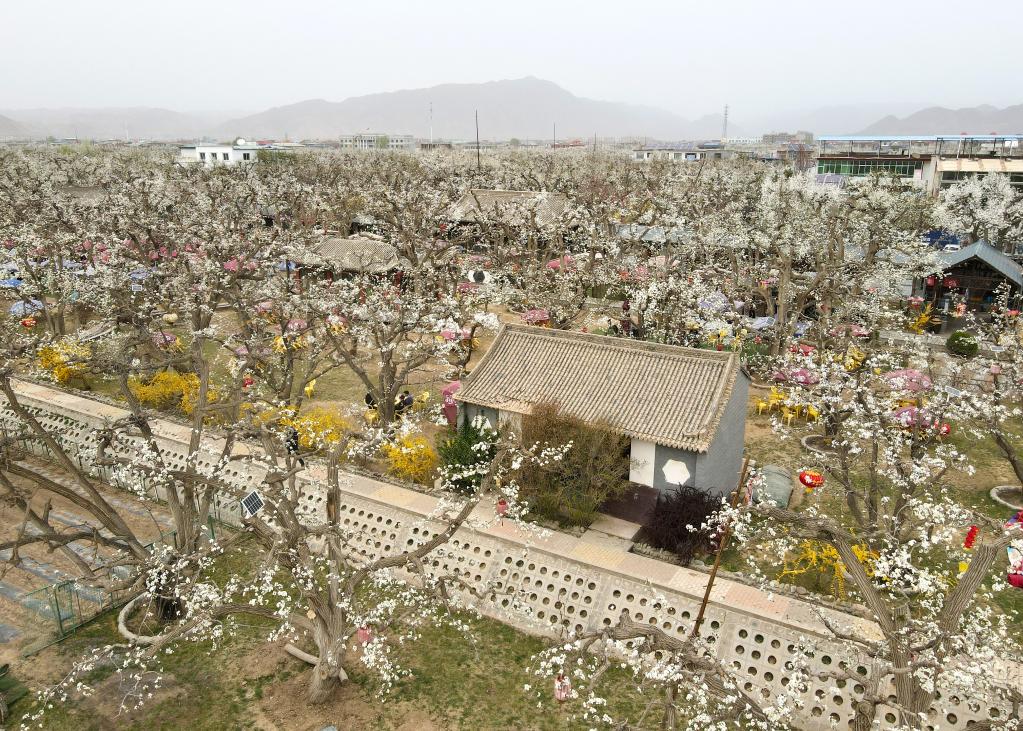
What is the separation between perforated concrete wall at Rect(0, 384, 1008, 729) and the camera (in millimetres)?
13484

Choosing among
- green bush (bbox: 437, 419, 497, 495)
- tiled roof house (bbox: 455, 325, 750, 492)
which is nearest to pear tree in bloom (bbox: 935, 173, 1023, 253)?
tiled roof house (bbox: 455, 325, 750, 492)

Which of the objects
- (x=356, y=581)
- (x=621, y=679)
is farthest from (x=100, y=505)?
(x=621, y=679)

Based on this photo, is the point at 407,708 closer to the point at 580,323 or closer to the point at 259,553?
the point at 259,553

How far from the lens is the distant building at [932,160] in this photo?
2399 inches

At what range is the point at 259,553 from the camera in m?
14.4

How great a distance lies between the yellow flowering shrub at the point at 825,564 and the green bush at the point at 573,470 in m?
4.43

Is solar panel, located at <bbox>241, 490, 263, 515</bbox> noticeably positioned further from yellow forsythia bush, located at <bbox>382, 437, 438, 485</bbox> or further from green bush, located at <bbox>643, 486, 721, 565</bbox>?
green bush, located at <bbox>643, 486, 721, 565</bbox>

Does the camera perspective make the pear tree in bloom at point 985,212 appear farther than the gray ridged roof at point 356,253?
Yes

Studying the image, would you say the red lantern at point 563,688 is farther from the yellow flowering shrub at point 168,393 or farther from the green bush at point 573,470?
the yellow flowering shrub at point 168,393

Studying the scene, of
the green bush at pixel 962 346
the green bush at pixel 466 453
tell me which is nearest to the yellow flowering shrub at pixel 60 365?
the green bush at pixel 466 453

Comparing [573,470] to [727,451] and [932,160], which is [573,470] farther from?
[932,160]

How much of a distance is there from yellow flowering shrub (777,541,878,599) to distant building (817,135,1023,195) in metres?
47.8

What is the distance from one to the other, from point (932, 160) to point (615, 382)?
5842 cm

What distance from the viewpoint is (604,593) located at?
15906 millimetres
